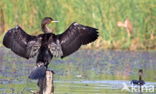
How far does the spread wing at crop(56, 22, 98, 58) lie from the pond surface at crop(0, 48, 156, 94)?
2.54 m

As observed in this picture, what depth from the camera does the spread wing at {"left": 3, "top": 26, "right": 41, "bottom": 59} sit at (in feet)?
51.3

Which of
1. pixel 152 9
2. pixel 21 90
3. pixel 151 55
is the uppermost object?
pixel 152 9

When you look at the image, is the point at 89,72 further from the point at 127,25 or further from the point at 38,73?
the point at 127,25

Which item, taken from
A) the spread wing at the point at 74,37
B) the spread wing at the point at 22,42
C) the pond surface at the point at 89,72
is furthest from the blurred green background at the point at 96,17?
the spread wing at the point at 22,42

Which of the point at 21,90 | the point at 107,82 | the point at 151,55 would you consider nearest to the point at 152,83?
the point at 107,82

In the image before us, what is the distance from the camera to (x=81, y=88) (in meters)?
19.7

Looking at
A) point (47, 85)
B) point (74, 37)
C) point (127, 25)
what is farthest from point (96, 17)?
point (47, 85)

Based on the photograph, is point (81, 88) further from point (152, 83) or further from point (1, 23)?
point (1, 23)

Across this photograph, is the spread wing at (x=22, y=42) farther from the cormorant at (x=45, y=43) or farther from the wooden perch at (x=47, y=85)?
the wooden perch at (x=47, y=85)

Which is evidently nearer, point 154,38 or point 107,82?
point 107,82

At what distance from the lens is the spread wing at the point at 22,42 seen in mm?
15633

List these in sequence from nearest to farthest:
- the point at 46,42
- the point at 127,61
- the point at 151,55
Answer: the point at 46,42 → the point at 127,61 → the point at 151,55

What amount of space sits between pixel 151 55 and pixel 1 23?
701cm

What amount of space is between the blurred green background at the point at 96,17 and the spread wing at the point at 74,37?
17.8m
